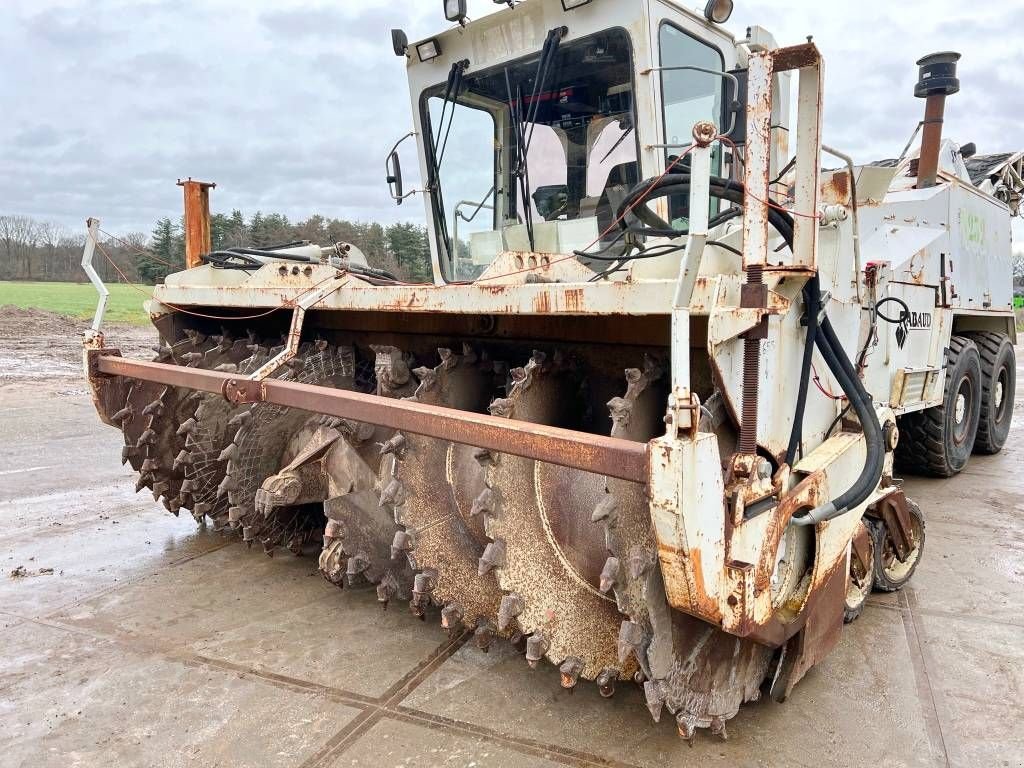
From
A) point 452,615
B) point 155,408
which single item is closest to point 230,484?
point 155,408

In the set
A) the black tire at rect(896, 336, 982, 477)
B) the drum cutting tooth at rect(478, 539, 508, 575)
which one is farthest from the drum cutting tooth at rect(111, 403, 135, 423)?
the black tire at rect(896, 336, 982, 477)

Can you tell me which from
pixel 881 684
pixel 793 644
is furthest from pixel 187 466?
pixel 881 684

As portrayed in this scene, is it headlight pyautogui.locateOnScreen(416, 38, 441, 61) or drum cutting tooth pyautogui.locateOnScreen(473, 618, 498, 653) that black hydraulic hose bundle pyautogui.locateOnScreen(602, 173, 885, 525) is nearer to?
drum cutting tooth pyautogui.locateOnScreen(473, 618, 498, 653)

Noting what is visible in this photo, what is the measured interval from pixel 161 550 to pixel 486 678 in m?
2.23

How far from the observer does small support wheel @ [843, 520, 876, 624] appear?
317 cm

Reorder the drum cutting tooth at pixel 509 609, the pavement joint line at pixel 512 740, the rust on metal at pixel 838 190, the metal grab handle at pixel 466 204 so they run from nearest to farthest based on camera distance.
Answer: the pavement joint line at pixel 512 740 → the drum cutting tooth at pixel 509 609 → the rust on metal at pixel 838 190 → the metal grab handle at pixel 466 204

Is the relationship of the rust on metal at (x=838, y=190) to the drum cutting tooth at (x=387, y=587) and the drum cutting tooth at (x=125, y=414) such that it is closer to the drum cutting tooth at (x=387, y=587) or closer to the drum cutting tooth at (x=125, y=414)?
the drum cutting tooth at (x=387, y=587)

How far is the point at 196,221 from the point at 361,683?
2.74 meters

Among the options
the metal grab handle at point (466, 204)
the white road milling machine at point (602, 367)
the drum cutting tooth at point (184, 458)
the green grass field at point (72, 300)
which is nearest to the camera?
the white road milling machine at point (602, 367)

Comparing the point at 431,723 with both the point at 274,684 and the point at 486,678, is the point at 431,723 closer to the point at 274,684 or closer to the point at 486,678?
the point at 486,678

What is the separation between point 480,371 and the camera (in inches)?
130

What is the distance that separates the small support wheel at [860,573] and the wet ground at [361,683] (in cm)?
11

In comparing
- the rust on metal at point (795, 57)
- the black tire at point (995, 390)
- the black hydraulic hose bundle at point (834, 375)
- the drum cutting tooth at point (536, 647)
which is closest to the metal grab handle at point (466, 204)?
the black hydraulic hose bundle at point (834, 375)

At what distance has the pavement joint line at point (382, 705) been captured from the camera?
2373 millimetres
